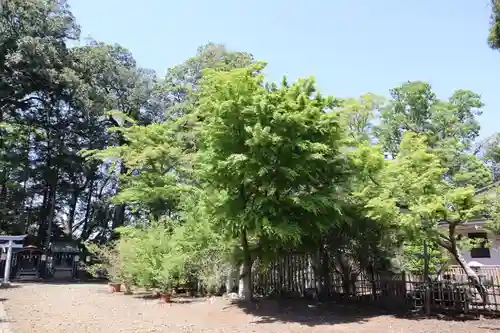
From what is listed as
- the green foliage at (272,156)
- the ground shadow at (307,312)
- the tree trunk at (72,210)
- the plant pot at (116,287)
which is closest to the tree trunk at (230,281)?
the ground shadow at (307,312)

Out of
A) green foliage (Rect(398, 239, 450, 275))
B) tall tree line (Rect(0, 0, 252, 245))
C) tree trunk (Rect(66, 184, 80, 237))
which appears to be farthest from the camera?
tree trunk (Rect(66, 184, 80, 237))

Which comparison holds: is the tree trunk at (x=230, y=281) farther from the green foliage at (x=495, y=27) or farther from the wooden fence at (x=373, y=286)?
the green foliage at (x=495, y=27)

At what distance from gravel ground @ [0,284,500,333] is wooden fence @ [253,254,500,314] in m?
0.90

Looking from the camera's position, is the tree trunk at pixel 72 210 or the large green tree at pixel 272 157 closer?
the large green tree at pixel 272 157

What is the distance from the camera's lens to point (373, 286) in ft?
37.5

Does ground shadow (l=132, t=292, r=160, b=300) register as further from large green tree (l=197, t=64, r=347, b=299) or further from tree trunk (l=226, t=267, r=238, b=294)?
large green tree (l=197, t=64, r=347, b=299)

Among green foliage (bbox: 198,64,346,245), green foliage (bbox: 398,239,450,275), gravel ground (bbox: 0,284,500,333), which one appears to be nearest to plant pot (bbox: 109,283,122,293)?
gravel ground (bbox: 0,284,500,333)

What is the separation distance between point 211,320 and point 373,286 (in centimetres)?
505

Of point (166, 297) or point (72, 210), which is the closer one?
point (166, 297)

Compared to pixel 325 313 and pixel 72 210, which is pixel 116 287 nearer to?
pixel 325 313

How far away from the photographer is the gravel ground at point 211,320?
325 inches

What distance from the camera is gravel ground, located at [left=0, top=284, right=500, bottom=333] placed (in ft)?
27.1

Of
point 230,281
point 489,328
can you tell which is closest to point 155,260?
point 230,281

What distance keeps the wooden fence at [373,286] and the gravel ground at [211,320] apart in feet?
2.95
